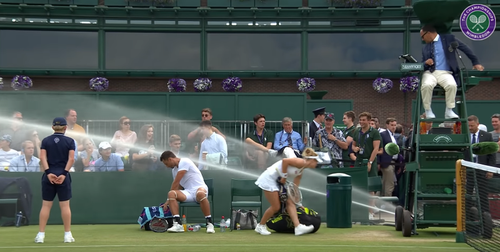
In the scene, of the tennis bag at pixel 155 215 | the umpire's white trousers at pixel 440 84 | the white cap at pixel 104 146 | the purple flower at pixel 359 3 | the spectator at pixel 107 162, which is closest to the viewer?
the umpire's white trousers at pixel 440 84

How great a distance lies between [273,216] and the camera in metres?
13.7

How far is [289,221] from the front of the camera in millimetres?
13469

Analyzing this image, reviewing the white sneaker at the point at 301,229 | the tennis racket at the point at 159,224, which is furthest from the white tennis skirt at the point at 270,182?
the tennis racket at the point at 159,224

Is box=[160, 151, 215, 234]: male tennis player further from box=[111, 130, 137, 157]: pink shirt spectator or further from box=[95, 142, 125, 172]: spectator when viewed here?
box=[111, 130, 137, 157]: pink shirt spectator

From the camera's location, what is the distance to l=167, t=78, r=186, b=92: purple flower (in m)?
27.3

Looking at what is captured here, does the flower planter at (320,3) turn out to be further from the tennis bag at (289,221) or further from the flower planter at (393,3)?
the tennis bag at (289,221)

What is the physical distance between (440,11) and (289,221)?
4.57 metres

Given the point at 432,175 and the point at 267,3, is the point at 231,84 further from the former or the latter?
the point at 432,175

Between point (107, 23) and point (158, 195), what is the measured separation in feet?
43.8

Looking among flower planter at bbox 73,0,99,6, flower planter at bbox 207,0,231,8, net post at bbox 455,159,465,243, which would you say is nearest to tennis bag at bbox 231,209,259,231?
net post at bbox 455,159,465,243

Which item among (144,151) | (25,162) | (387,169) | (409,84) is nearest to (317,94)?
(409,84)

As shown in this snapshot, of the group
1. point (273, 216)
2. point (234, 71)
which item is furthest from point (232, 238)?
point (234, 71)

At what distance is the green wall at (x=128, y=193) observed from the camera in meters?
16.2

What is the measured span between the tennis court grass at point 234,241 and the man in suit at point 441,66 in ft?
7.66
